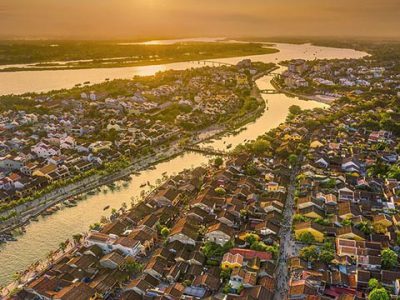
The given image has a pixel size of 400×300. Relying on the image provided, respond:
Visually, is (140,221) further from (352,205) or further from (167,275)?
(352,205)

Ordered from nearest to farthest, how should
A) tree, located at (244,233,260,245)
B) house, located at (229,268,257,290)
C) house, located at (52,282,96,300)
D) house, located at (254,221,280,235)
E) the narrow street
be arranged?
house, located at (52,282,96,300)
house, located at (229,268,257,290)
the narrow street
tree, located at (244,233,260,245)
house, located at (254,221,280,235)

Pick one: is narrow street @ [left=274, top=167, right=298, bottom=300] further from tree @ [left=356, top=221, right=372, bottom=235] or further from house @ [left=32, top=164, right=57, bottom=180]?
house @ [left=32, top=164, right=57, bottom=180]

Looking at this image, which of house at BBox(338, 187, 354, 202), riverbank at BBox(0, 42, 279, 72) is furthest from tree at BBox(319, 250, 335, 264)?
riverbank at BBox(0, 42, 279, 72)

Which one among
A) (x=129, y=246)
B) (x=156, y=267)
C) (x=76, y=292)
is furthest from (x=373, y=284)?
(x=76, y=292)

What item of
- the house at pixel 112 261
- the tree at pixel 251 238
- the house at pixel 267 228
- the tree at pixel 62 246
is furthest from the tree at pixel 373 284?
the tree at pixel 62 246

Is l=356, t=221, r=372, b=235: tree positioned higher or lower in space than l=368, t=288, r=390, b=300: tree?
lower

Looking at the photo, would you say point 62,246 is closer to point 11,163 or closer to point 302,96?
point 11,163

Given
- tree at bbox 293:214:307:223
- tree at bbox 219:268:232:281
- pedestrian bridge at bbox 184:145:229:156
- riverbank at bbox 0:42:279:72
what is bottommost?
tree at bbox 219:268:232:281

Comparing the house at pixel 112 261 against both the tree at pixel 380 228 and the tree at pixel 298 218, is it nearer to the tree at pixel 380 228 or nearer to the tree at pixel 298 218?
the tree at pixel 298 218
